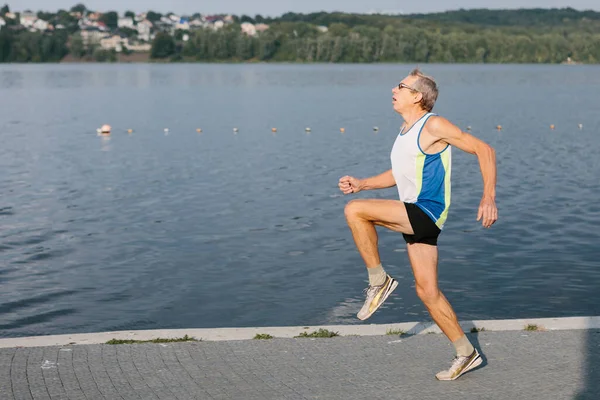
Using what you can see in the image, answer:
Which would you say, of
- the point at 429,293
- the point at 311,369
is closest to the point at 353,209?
the point at 429,293

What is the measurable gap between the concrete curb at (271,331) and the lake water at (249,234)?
342cm

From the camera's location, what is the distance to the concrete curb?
27.2ft

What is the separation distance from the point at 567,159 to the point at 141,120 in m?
26.3

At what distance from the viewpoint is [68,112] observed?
60.6 meters

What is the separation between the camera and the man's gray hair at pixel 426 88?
7.43 meters

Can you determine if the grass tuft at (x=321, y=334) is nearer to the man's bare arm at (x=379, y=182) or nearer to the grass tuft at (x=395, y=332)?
the grass tuft at (x=395, y=332)

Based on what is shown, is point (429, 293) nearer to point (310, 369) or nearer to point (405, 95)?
point (310, 369)

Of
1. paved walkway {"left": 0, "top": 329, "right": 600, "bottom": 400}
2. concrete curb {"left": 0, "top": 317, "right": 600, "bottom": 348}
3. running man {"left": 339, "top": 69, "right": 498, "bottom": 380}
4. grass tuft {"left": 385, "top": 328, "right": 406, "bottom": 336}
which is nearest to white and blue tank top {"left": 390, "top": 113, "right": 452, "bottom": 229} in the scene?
running man {"left": 339, "top": 69, "right": 498, "bottom": 380}

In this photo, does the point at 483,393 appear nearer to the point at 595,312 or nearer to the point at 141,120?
the point at 595,312

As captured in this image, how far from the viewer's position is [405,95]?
24.5 ft

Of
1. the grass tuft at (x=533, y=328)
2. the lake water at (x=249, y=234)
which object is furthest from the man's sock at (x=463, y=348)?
the lake water at (x=249, y=234)

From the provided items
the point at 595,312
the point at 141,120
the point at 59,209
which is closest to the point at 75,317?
the point at 595,312

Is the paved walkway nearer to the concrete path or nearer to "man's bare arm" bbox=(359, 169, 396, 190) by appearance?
the concrete path

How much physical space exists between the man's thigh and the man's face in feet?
2.32
